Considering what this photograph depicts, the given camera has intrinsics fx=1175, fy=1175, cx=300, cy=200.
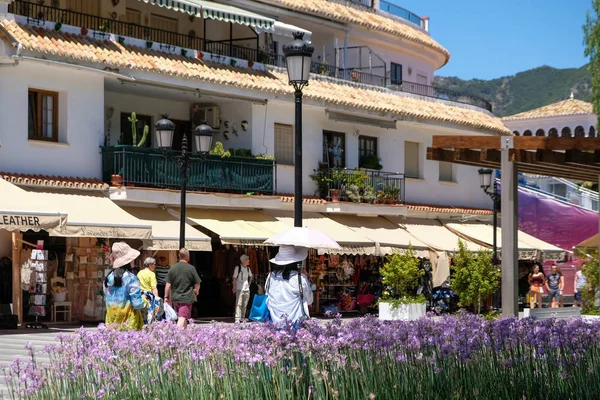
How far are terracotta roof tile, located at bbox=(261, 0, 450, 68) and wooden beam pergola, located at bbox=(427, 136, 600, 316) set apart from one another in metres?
15.9

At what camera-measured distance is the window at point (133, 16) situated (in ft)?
104

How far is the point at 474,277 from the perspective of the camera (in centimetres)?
3141

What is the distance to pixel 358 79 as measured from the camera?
1559 inches

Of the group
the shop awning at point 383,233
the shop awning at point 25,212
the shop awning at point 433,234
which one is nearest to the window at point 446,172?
the shop awning at point 433,234

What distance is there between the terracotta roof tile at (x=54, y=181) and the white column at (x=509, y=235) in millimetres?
11328

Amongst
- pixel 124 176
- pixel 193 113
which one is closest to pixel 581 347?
pixel 124 176

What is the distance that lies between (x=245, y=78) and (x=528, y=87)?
139 meters

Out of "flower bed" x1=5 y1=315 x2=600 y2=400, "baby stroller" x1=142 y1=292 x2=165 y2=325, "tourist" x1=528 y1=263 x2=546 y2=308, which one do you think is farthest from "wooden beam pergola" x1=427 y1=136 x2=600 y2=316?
"tourist" x1=528 y1=263 x2=546 y2=308

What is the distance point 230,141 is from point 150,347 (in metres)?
23.5

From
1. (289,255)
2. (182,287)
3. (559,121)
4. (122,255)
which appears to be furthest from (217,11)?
(559,121)

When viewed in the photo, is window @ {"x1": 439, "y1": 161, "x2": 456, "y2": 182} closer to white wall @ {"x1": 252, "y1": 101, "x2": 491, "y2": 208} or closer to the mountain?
white wall @ {"x1": 252, "y1": 101, "x2": 491, "y2": 208}

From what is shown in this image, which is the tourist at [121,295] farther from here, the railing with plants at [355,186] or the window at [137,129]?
the railing with plants at [355,186]

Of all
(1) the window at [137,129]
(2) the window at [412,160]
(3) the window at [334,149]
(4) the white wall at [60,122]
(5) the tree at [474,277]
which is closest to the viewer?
(4) the white wall at [60,122]

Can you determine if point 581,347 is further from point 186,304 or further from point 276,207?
point 276,207
